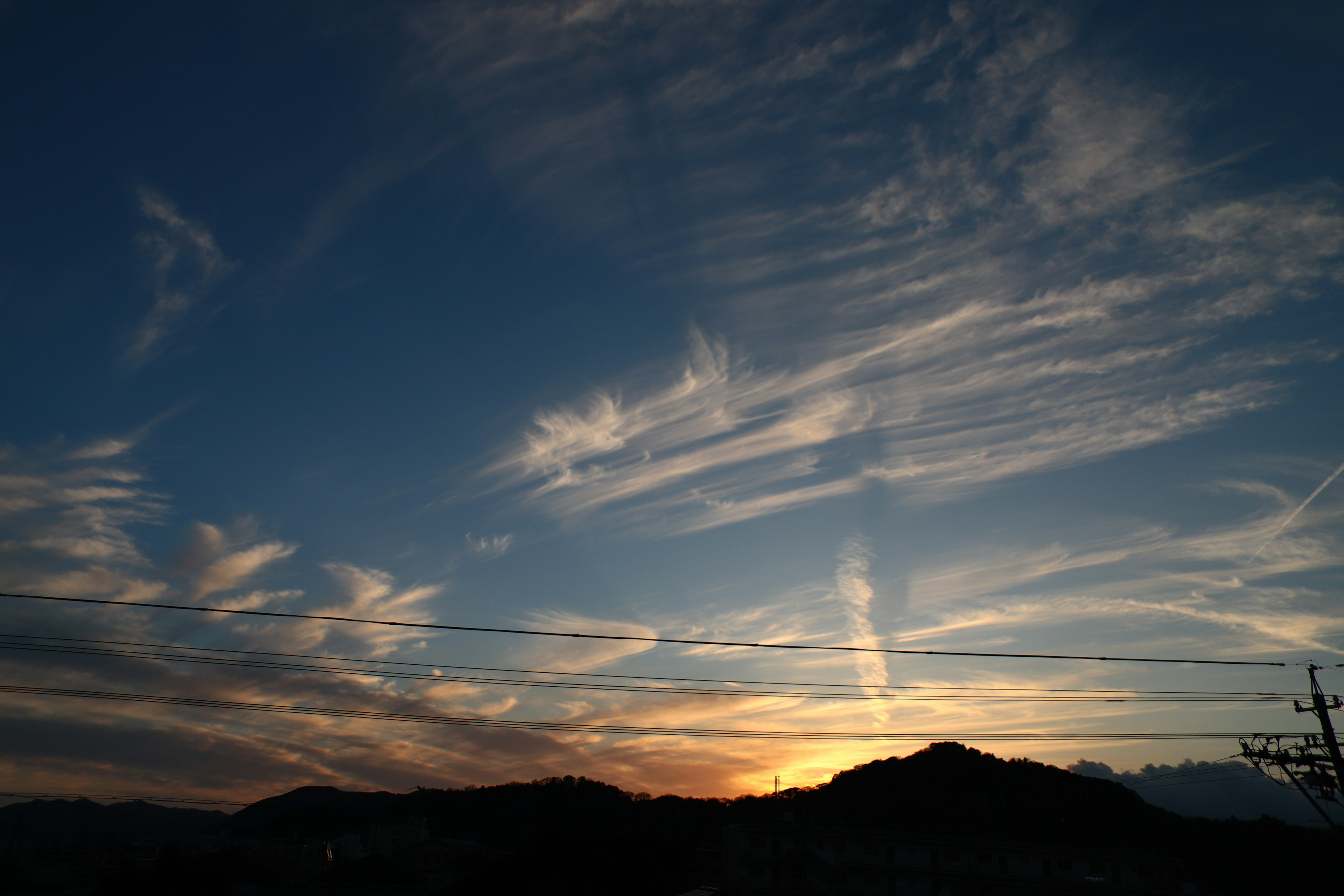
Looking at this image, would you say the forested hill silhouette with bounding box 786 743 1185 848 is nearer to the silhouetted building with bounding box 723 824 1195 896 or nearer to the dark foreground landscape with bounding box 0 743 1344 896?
the dark foreground landscape with bounding box 0 743 1344 896

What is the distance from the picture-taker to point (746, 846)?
67438 mm

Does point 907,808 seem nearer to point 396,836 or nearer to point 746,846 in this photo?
point 746,846

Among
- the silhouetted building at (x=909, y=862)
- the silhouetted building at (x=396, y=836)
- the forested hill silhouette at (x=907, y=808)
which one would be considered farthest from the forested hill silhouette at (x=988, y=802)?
the silhouetted building at (x=396, y=836)

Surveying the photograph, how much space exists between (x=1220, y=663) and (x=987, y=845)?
4842 centimetres

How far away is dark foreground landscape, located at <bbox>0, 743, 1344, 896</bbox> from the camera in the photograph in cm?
4947


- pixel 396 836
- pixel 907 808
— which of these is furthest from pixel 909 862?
pixel 396 836

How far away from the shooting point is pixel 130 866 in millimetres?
49688

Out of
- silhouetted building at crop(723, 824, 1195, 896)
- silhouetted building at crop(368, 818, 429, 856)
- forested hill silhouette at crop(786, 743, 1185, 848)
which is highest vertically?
forested hill silhouette at crop(786, 743, 1185, 848)

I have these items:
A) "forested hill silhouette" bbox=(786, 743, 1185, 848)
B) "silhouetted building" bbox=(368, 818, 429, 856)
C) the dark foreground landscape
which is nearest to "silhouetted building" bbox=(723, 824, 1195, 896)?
the dark foreground landscape

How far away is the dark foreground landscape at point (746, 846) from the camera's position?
162ft

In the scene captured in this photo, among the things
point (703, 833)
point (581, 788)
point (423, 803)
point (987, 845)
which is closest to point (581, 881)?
point (987, 845)

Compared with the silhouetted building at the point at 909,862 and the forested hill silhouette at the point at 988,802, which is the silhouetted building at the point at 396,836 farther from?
the silhouetted building at the point at 909,862

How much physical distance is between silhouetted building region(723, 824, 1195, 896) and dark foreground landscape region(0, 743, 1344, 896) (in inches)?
5.8

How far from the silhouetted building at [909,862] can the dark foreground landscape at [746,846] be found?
148 millimetres
